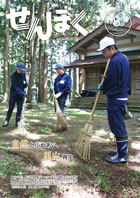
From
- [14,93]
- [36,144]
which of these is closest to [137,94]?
[14,93]

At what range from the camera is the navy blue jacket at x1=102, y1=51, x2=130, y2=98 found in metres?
3.01

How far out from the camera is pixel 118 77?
119 inches

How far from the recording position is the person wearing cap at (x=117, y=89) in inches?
119

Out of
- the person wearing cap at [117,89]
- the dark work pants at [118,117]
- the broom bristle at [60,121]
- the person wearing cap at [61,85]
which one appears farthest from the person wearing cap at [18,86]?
the dark work pants at [118,117]

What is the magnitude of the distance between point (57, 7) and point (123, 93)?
1692 cm

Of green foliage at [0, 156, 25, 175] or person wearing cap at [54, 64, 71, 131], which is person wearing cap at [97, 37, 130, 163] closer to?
green foliage at [0, 156, 25, 175]

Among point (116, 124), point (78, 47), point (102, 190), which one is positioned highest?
point (78, 47)

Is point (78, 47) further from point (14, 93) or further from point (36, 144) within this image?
point (36, 144)

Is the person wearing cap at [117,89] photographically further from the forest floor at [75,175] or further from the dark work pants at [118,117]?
the forest floor at [75,175]

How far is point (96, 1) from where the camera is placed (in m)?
16.3

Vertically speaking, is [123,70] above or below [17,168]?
above

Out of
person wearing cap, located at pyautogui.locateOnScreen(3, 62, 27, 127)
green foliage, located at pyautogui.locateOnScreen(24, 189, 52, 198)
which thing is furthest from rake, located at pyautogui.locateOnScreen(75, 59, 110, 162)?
person wearing cap, located at pyautogui.locateOnScreen(3, 62, 27, 127)

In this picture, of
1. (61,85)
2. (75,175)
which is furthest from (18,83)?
(75,175)

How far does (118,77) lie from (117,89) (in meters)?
0.19
